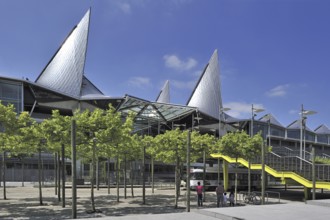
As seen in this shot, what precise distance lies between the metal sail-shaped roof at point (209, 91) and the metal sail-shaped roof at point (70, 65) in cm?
3508

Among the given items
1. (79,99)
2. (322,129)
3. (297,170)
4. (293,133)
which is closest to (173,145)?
(297,170)

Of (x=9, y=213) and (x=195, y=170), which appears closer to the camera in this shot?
(x=9, y=213)

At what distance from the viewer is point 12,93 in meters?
63.3

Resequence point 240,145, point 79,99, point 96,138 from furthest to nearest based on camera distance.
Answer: point 79,99
point 240,145
point 96,138

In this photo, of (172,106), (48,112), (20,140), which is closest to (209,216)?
(20,140)

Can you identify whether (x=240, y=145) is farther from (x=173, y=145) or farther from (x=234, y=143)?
(x=173, y=145)

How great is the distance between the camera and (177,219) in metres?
13.6

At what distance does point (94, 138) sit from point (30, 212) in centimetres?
543

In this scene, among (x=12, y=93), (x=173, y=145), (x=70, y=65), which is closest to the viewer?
(x=173, y=145)

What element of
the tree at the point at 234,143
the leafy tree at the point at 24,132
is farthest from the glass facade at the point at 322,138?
the leafy tree at the point at 24,132

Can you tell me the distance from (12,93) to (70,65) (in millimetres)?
18326

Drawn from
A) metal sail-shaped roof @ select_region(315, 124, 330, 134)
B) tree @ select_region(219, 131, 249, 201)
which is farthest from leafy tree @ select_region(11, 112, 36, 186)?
metal sail-shaped roof @ select_region(315, 124, 330, 134)

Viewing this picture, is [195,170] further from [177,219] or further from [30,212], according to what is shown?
[177,219]

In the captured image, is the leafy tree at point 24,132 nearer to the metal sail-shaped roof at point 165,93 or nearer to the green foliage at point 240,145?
the green foliage at point 240,145
